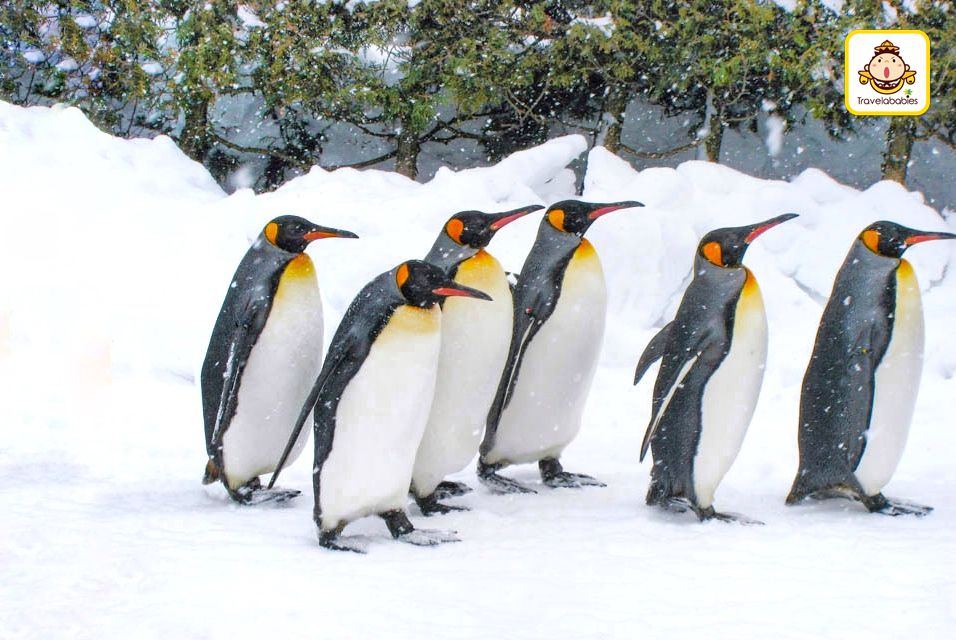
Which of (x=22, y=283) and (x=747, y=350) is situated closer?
(x=747, y=350)

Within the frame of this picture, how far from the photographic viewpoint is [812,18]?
4.69m

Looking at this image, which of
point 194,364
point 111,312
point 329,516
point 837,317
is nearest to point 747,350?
point 837,317

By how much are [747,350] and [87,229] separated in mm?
3173

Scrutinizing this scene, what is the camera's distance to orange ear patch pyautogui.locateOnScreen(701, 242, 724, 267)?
216 cm

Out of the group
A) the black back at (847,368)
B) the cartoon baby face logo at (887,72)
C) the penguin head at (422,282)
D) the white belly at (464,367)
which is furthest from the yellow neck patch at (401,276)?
the cartoon baby face logo at (887,72)

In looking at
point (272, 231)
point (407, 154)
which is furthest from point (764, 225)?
point (407, 154)

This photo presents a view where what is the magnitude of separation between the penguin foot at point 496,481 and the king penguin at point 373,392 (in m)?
0.47

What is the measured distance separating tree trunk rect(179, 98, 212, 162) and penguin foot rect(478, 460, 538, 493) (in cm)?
364

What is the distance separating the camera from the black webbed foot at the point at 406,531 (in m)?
1.92

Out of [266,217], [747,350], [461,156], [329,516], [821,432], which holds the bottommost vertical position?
[329,516]

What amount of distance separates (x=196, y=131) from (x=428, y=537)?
13.8ft

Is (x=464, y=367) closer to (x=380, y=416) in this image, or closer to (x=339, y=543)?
(x=380, y=416)

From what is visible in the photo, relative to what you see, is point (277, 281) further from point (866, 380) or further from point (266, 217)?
point (266, 217)

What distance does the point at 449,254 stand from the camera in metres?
2.22
